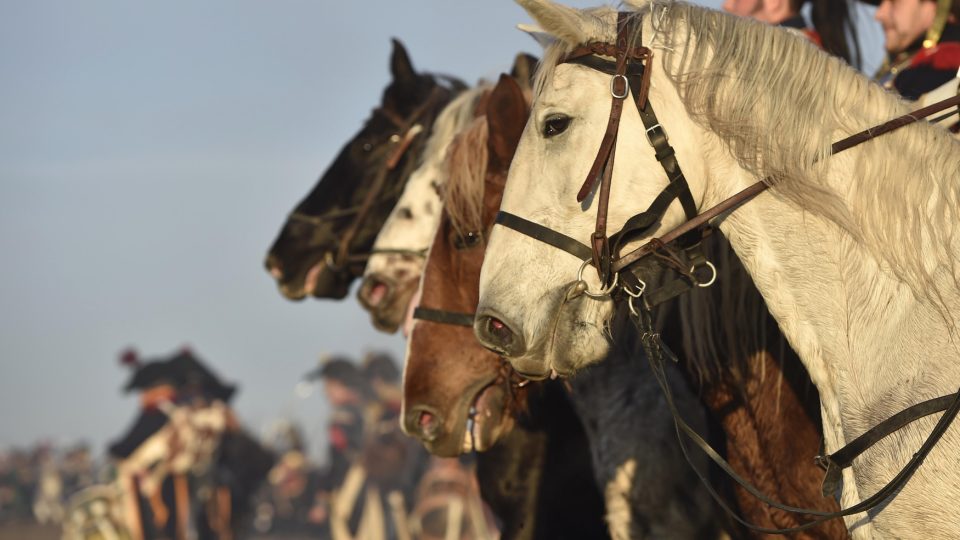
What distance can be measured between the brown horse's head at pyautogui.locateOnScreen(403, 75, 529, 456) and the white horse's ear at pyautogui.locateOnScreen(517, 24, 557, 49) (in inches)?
50.1

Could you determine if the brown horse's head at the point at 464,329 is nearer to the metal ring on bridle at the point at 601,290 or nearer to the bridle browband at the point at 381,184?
the metal ring on bridle at the point at 601,290

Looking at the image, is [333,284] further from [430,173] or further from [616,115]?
[616,115]

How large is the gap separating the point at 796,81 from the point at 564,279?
0.83 m

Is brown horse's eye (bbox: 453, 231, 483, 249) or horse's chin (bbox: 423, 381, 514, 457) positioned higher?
brown horse's eye (bbox: 453, 231, 483, 249)

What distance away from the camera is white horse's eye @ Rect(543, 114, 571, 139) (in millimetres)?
3393

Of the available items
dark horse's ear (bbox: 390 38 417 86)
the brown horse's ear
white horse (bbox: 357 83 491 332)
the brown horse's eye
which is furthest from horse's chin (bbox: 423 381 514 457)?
dark horse's ear (bbox: 390 38 417 86)

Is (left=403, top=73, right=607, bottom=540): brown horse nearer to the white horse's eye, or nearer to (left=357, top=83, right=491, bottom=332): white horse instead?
(left=357, top=83, right=491, bottom=332): white horse

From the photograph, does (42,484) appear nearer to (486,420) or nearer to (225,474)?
(225,474)

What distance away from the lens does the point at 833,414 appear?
3205 millimetres

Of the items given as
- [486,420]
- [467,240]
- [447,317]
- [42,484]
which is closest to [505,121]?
[467,240]

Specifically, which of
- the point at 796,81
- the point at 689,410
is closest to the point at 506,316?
the point at 796,81

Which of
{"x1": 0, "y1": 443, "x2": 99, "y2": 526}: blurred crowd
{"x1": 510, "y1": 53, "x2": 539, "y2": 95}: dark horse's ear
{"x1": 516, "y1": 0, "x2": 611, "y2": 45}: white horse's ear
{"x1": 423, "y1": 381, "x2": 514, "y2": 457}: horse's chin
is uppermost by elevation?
{"x1": 510, "y1": 53, "x2": 539, "y2": 95}: dark horse's ear

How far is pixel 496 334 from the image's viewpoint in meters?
3.38

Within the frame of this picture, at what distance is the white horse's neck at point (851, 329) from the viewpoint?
2.95 metres
